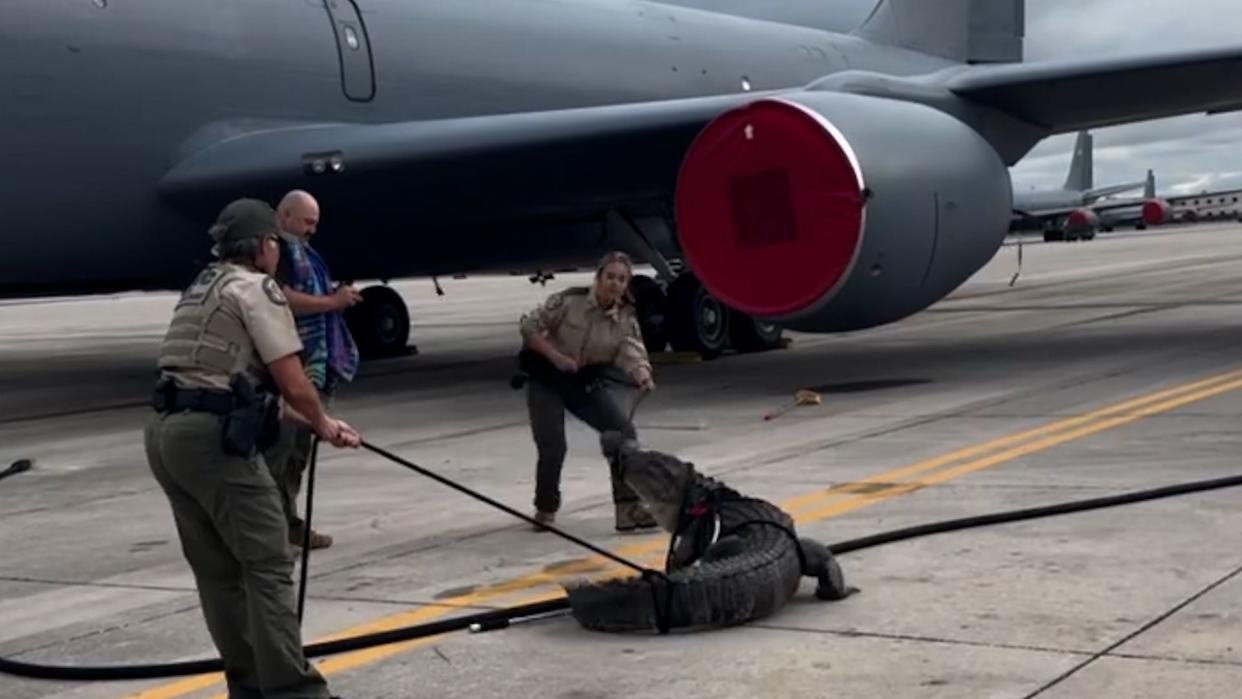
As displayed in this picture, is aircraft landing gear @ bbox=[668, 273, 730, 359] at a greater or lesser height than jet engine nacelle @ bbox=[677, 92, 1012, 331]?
lesser

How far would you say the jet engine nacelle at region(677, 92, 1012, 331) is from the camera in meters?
11.4

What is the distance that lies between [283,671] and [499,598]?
5.15 feet

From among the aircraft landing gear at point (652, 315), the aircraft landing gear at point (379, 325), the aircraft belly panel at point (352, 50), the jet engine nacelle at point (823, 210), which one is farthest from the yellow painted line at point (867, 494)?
the aircraft landing gear at point (379, 325)

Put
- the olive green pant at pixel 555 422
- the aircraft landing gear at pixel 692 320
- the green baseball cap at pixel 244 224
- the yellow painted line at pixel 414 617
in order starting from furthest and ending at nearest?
the aircraft landing gear at pixel 692 320 < the olive green pant at pixel 555 422 < the yellow painted line at pixel 414 617 < the green baseball cap at pixel 244 224

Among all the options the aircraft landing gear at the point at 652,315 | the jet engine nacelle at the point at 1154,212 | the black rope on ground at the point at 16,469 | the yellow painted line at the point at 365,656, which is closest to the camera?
the yellow painted line at the point at 365,656

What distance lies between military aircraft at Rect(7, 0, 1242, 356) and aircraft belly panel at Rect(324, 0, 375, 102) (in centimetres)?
2

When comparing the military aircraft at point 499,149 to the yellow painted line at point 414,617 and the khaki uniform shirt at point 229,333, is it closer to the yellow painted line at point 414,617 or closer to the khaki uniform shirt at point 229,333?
the yellow painted line at point 414,617

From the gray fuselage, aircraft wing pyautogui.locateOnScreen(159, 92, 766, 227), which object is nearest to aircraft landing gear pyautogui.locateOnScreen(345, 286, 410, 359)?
the gray fuselage

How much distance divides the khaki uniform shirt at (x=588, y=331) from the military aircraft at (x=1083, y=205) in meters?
70.9

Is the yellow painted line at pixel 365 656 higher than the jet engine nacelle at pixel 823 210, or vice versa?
the jet engine nacelle at pixel 823 210

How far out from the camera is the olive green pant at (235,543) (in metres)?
4.55

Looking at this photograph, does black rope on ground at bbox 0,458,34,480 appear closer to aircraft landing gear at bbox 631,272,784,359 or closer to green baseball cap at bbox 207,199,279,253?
green baseball cap at bbox 207,199,279,253

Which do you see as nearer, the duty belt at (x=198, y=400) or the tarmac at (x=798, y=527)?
the duty belt at (x=198, y=400)

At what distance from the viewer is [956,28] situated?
21156 millimetres
